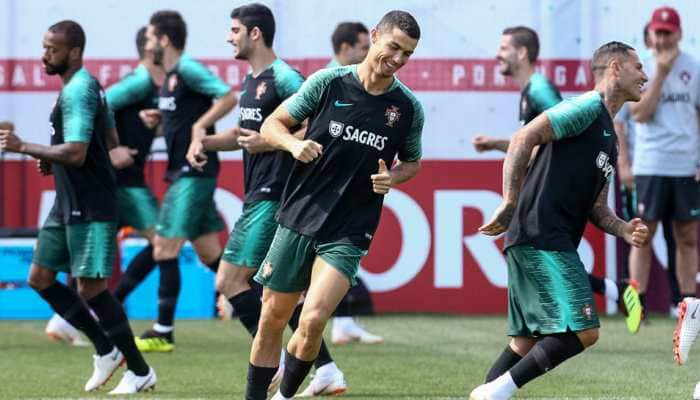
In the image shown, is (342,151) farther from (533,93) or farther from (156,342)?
(156,342)

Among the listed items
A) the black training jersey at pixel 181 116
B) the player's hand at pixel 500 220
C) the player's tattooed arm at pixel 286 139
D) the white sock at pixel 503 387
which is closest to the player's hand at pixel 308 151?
the player's tattooed arm at pixel 286 139

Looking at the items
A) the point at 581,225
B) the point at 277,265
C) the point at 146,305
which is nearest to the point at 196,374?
the point at 277,265

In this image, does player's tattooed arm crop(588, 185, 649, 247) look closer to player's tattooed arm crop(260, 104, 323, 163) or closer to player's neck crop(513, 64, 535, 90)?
player's tattooed arm crop(260, 104, 323, 163)

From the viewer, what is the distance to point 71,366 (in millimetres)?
10523

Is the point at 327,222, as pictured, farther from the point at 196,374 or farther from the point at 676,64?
the point at 676,64

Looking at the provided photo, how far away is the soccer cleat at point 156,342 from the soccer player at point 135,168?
74 cm

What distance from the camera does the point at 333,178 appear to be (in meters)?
7.47

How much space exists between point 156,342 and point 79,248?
2.37 metres

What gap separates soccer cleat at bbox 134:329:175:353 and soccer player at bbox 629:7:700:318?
416cm

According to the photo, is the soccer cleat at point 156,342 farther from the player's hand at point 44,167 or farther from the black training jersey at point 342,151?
the black training jersey at point 342,151

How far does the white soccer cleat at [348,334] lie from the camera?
12172mm

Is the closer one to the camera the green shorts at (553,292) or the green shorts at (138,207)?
the green shorts at (553,292)

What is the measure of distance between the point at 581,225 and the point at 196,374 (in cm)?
328

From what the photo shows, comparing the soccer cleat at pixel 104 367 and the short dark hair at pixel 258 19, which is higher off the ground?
the short dark hair at pixel 258 19
